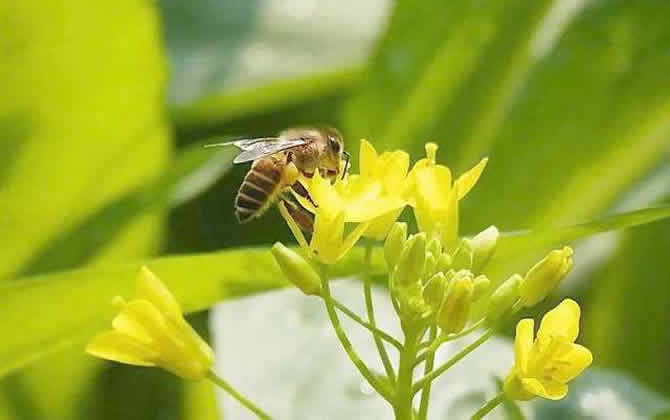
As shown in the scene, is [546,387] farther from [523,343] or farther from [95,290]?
[95,290]

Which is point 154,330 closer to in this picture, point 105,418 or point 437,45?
point 105,418

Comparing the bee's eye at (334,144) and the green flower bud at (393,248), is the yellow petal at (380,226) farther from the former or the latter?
the bee's eye at (334,144)

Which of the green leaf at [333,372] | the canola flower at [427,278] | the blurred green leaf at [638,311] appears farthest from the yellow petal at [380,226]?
the blurred green leaf at [638,311]

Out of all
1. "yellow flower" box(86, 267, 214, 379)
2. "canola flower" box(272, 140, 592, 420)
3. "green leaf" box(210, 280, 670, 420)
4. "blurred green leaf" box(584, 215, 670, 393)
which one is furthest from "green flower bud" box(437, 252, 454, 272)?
"blurred green leaf" box(584, 215, 670, 393)

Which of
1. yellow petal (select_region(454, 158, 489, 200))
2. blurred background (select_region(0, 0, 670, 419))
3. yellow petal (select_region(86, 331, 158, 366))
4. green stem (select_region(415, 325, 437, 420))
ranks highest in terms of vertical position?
blurred background (select_region(0, 0, 670, 419))

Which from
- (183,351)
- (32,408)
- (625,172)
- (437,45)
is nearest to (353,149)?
(437,45)

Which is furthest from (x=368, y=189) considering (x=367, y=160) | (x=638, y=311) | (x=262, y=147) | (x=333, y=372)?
(x=638, y=311)

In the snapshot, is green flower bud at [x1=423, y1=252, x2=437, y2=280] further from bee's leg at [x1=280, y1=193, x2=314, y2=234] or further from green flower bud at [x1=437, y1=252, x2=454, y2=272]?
bee's leg at [x1=280, y1=193, x2=314, y2=234]
